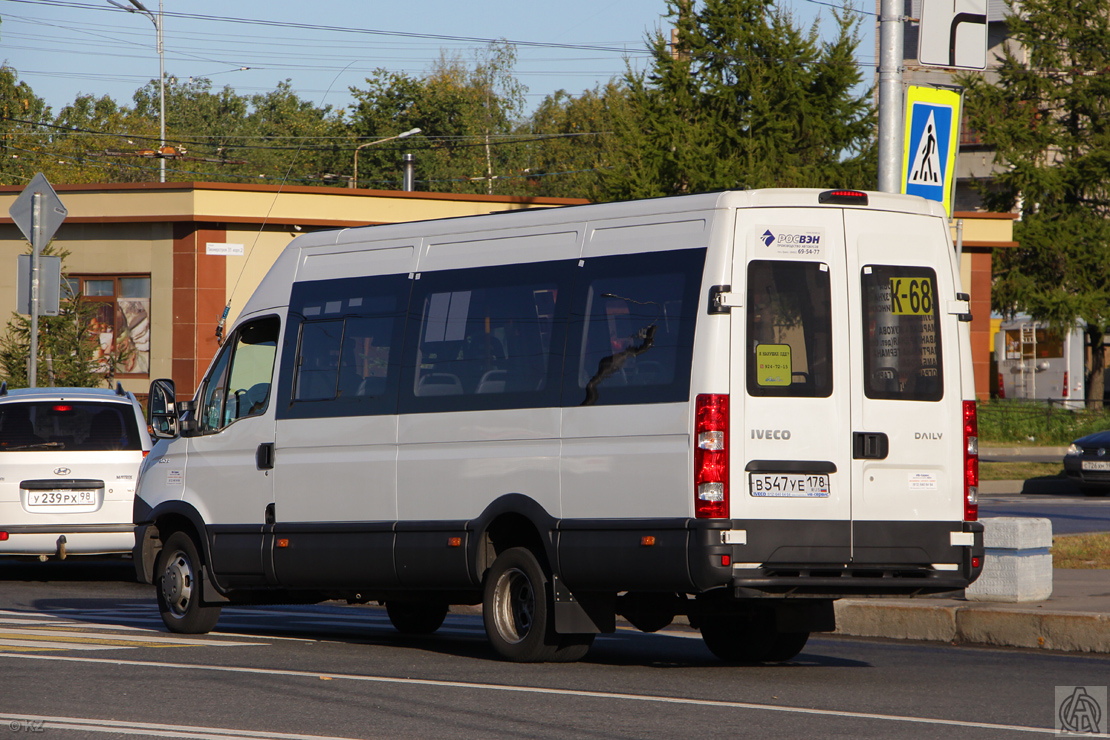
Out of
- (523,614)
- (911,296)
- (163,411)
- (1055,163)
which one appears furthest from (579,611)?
(1055,163)

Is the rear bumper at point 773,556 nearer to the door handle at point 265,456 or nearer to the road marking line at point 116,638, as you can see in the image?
the door handle at point 265,456

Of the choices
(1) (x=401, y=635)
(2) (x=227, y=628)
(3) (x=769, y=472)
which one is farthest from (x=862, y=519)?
(2) (x=227, y=628)

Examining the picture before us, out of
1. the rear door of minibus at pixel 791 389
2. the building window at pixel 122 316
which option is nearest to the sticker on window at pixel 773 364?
the rear door of minibus at pixel 791 389

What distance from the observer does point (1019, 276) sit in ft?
154

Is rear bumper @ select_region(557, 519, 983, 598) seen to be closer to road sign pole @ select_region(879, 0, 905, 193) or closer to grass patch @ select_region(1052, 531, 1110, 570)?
road sign pole @ select_region(879, 0, 905, 193)

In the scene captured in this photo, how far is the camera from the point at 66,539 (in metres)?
14.5

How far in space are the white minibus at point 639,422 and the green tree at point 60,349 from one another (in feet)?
63.3

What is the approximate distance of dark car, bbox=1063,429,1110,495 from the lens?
27.6 meters

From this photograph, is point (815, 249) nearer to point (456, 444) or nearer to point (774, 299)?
point (774, 299)

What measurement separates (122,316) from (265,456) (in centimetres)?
2385

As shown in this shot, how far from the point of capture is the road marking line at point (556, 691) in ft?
23.6

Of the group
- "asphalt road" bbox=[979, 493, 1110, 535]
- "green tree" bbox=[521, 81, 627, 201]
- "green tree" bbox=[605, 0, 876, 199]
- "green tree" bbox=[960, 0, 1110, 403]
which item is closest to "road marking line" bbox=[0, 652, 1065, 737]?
"asphalt road" bbox=[979, 493, 1110, 535]

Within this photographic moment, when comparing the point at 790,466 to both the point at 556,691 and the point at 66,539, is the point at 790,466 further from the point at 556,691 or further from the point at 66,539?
the point at 66,539

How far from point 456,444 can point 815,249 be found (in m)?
2.48
